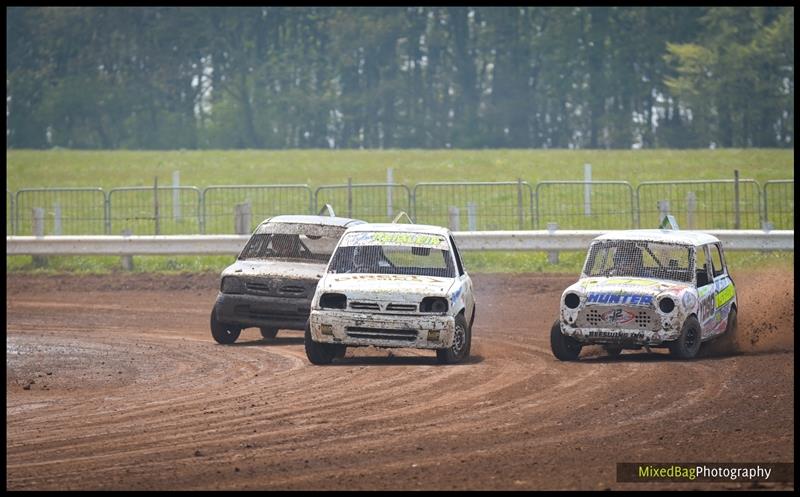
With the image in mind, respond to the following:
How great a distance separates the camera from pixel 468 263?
29500mm

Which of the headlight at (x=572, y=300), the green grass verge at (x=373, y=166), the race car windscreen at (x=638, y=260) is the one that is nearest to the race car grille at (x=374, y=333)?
the headlight at (x=572, y=300)

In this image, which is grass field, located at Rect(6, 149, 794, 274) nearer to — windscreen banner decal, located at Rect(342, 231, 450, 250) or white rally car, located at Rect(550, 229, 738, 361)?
white rally car, located at Rect(550, 229, 738, 361)

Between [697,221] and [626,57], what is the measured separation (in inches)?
2203

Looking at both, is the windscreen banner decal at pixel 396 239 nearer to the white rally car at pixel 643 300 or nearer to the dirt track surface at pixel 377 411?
the dirt track surface at pixel 377 411

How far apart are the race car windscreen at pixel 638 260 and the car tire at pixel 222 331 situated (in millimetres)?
4241

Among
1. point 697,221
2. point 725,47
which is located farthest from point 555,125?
point 697,221

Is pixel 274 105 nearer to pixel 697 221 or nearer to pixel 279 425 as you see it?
pixel 697 221

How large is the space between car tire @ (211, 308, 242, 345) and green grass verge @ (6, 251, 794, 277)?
34.6 feet

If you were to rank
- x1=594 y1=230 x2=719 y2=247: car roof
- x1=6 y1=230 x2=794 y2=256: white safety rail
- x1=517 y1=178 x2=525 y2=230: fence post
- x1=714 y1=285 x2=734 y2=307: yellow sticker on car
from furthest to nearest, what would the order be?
x1=517 y1=178 x2=525 y2=230: fence post
x1=6 y1=230 x2=794 y2=256: white safety rail
x1=594 y1=230 x2=719 y2=247: car roof
x1=714 y1=285 x2=734 y2=307: yellow sticker on car

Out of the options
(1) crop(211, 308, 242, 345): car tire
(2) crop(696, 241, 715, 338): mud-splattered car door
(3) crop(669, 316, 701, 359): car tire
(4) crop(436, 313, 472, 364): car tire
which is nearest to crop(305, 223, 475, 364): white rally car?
(4) crop(436, 313, 472, 364): car tire

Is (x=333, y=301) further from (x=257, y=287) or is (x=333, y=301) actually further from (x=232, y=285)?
(x=232, y=285)

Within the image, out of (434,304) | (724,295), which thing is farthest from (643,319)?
(434,304)

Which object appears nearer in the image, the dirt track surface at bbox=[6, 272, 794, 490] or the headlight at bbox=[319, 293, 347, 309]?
the dirt track surface at bbox=[6, 272, 794, 490]

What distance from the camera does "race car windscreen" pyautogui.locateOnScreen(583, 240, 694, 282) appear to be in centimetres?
1703
